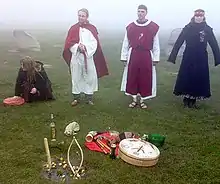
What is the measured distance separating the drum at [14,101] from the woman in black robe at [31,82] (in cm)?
8

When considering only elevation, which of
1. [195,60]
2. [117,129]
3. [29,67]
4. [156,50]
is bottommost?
[117,129]

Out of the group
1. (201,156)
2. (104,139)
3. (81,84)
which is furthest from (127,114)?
(201,156)

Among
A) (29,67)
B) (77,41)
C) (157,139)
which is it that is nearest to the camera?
(157,139)

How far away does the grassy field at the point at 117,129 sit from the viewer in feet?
14.1

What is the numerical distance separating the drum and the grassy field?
0.18 metres

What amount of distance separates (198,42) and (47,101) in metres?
2.93

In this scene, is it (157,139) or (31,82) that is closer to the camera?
(157,139)

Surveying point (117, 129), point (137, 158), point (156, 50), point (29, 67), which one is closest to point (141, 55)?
point (156, 50)

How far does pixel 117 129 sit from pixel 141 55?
62.1 inches

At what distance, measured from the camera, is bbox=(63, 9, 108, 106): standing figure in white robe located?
6.77 meters

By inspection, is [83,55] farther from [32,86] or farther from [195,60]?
[195,60]

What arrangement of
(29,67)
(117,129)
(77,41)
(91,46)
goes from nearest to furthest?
(117,129)
(77,41)
(91,46)
(29,67)

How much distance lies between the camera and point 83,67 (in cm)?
691

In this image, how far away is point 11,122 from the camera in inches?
237
